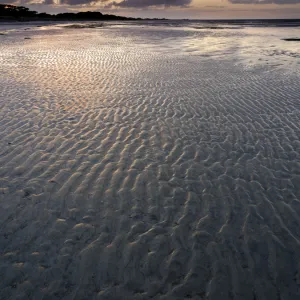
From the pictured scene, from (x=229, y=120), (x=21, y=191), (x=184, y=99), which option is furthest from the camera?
(x=184, y=99)

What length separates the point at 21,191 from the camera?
6.03 metres

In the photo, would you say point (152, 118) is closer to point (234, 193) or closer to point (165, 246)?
point (234, 193)

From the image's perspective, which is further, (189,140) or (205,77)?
(205,77)

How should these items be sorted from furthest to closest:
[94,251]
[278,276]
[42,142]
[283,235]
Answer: [42,142] < [283,235] < [94,251] < [278,276]

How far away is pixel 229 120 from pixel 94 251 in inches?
283

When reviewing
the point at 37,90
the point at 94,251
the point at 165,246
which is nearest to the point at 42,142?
the point at 94,251

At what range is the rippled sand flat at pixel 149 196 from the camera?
4.14m

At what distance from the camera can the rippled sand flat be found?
13.6 feet

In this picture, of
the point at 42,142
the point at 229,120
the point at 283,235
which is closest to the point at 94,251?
the point at 283,235

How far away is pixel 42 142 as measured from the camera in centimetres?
816

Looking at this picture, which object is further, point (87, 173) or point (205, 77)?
point (205, 77)

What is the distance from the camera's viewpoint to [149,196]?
5934mm

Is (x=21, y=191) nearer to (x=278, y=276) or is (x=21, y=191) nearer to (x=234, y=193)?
(x=234, y=193)

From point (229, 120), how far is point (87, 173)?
577 centimetres
